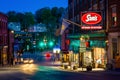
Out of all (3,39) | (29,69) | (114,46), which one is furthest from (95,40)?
(3,39)

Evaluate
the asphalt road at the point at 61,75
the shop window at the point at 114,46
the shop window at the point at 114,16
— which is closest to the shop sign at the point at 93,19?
the shop window at the point at 114,16

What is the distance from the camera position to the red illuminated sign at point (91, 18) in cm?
5172

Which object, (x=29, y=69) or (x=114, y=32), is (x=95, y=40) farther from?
(x=29, y=69)

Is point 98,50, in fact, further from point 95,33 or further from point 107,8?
point 107,8

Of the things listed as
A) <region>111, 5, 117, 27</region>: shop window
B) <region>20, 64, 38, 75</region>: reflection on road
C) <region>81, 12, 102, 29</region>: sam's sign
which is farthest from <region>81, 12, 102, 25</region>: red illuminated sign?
<region>20, 64, 38, 75</region>: reflection on road

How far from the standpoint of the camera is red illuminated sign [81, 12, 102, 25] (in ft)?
170

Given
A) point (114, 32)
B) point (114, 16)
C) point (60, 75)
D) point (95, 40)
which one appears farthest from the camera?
point (95, 40)

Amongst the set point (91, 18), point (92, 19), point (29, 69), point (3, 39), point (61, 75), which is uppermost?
point (91, 18)

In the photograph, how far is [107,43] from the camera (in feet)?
170

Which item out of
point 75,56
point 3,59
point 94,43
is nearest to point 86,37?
point 94,43

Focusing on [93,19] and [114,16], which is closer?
[114,16]

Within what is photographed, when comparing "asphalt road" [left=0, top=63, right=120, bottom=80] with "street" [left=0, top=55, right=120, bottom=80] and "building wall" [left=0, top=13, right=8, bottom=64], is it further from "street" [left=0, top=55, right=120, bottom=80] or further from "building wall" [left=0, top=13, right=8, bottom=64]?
"building wall" [left=0, top=13, right=8, bottom=64]

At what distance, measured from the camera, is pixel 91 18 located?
52094 mm

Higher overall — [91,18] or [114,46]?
[91,18]
